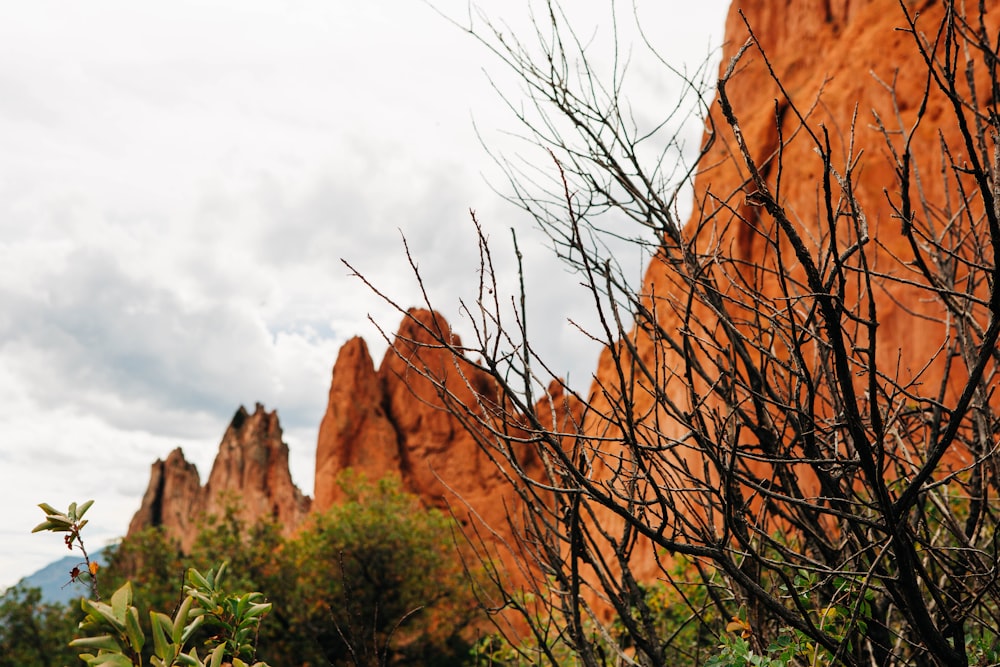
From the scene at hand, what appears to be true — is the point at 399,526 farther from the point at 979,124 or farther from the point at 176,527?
the point at 176,527

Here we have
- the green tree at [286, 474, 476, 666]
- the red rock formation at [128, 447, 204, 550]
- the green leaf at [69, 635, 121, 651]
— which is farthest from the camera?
the red rock formation at [128, 447, 204, 550]

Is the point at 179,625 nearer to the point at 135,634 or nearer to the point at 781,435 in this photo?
the point at 135,634

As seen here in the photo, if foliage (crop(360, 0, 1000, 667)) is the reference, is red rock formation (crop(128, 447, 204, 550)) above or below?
above

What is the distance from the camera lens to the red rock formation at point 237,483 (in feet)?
117

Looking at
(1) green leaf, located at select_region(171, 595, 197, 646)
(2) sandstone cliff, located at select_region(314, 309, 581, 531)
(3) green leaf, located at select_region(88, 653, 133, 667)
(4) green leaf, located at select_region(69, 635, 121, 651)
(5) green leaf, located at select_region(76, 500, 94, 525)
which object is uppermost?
(2) sandstone cliff, located at select_region(314, 309, 581, 531)

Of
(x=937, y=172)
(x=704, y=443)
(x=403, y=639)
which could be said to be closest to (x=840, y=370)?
(x=704, y=443)

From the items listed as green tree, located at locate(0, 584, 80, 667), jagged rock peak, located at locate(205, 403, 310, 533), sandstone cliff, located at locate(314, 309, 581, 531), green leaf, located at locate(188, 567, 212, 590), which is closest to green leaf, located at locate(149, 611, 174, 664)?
green leaf, located at locate(188, 567, 212, 590)

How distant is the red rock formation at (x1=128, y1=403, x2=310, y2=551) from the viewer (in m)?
35.8

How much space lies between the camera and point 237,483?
121 feet

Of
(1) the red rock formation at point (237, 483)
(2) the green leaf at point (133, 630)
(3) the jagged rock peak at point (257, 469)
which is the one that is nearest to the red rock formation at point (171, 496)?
(1) the red rock formation at point (237, 483)

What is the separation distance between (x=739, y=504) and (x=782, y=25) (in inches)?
718

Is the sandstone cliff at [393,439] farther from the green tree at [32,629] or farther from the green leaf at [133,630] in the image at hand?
the green leaf at [133,630]

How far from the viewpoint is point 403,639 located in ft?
67.1

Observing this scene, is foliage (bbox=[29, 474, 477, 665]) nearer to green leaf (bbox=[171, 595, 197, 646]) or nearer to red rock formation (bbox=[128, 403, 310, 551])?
green leaf (bbox=[171, 595, 197, 646])
